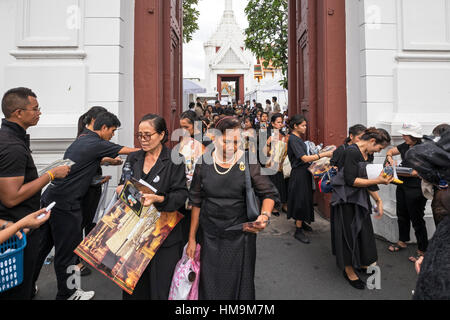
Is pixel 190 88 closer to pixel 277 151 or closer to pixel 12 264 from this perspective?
pixel 277 151

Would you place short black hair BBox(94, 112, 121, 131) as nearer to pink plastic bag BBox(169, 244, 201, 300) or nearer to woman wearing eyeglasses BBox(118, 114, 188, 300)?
woman wearing eyeglasses BBox(118, 114, 188, 300)

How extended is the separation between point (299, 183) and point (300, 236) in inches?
31.7

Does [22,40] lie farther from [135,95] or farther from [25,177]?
[25,177]

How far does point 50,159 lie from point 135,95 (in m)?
1.69

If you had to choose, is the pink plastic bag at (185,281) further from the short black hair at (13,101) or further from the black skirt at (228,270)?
the short black hair at (13,101)

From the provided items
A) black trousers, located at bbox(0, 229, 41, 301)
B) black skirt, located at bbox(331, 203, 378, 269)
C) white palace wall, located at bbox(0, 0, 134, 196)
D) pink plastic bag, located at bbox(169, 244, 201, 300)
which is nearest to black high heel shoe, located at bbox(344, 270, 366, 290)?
black skirt, located at bbox(331, 203, 378, 269)

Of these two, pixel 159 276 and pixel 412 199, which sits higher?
pixel 412 199

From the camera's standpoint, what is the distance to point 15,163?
214 centimetres

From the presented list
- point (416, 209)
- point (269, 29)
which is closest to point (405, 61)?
point (416, 209)

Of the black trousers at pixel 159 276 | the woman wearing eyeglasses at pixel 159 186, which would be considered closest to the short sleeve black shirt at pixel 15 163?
the woman wearing eyeglasses at pixel 159 186

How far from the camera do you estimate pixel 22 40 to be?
460 cm

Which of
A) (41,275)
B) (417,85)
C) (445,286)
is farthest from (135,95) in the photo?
(445,286)

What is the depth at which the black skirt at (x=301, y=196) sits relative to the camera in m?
4.70

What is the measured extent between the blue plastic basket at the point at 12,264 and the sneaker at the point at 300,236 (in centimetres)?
358
